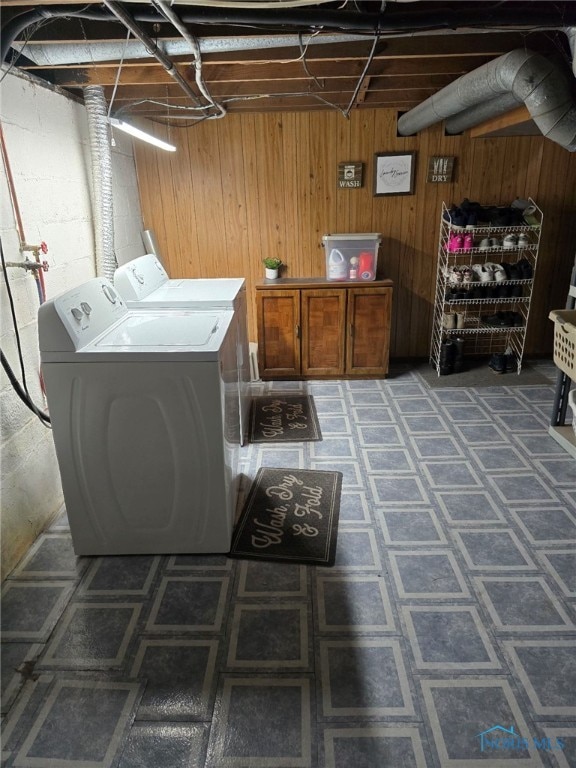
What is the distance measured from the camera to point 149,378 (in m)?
2.09

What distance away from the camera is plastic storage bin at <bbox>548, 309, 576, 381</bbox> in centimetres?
280

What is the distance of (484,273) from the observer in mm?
4289

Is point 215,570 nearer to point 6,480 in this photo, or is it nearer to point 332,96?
point 6,480

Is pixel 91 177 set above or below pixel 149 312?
above

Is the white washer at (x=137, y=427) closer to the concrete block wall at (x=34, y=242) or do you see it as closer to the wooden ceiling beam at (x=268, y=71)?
the concrete block wall at (x=34, y=242)

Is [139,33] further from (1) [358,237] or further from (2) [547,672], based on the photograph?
(2) [547,672]

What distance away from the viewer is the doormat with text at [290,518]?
2354mm

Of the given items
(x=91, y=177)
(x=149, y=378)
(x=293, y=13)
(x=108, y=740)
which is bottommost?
(x=108, y=740)

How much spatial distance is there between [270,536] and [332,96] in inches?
128

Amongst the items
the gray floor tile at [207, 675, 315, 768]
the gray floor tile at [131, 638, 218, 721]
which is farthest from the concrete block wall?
the gray floor tile at [207, 675, 315, 768]

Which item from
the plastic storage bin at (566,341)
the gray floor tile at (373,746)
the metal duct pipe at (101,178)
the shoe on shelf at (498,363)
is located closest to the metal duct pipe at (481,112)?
the plastic storage bin at (566,341)

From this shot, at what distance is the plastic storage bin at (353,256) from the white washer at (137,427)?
2203 mm

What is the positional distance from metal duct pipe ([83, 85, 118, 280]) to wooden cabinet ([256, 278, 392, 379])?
1.39m

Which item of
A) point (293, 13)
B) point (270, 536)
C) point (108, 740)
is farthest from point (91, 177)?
point (108, 740)
